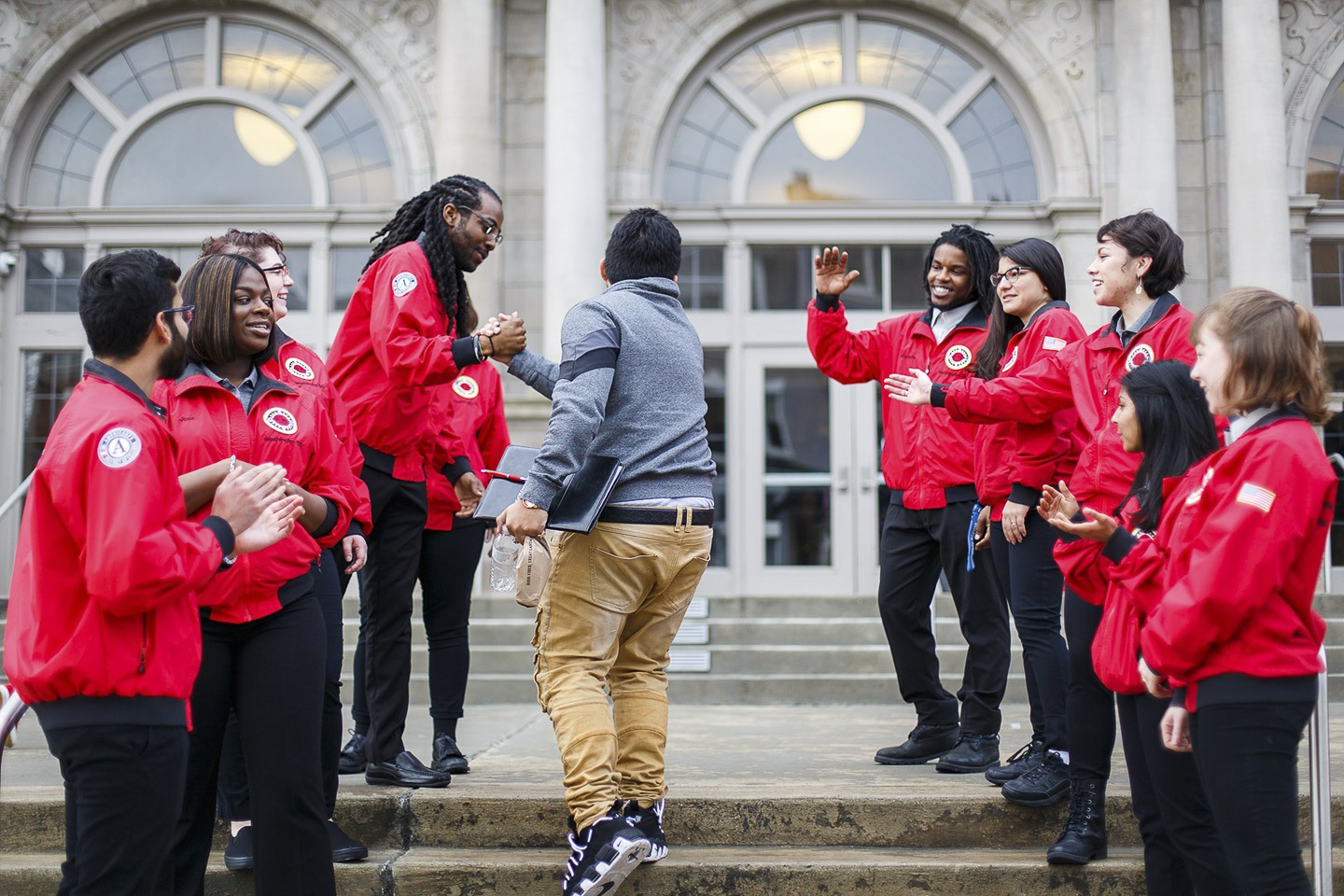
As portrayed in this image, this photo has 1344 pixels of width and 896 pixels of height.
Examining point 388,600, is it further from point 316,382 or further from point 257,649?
point 257,649

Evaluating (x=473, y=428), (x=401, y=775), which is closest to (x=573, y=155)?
(x=473, y=428)

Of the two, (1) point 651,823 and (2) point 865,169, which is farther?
(2) point 865,169

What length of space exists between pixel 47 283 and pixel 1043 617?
990 cm

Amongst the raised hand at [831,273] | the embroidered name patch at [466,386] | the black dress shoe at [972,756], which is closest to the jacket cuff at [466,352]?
the embroidered name patch at [466,386]

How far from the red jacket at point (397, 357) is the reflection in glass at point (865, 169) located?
710 cm

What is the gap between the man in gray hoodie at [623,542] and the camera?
3.72m

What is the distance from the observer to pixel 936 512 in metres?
5.02

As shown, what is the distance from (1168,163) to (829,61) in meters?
3.06

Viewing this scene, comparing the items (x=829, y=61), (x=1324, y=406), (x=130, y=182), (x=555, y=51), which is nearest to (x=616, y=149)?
(x=555, y=51)

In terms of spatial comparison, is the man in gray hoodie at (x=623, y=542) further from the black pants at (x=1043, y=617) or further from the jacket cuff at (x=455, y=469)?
the black pants at (x=1043, y=617)

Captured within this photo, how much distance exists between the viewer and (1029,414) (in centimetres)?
430

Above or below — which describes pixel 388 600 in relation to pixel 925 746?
above

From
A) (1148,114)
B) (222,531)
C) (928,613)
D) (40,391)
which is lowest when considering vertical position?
(928,613)

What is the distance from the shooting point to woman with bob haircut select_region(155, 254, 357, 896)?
324 cm
